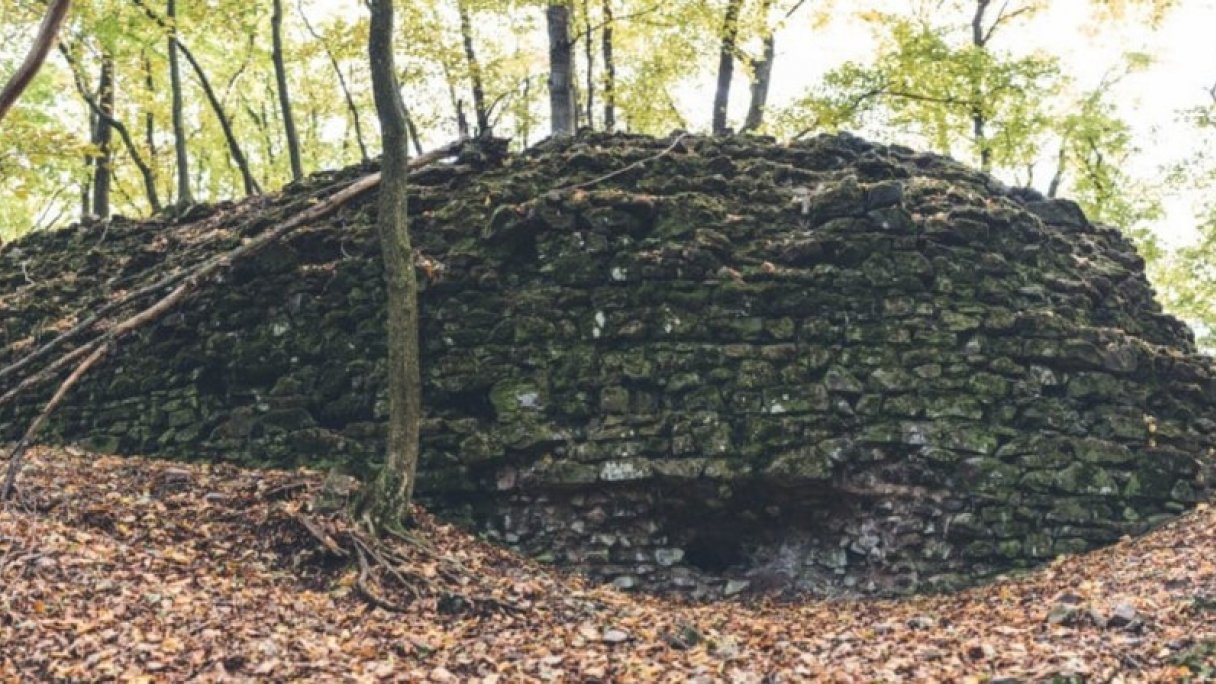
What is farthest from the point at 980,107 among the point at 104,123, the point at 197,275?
the point at 104,123

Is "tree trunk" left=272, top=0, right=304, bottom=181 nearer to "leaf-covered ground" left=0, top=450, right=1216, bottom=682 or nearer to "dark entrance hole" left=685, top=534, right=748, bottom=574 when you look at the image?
"leaf-covered ground" left=0, top=450, right=1216, bottom=682

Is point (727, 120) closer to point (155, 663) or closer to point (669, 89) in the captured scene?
point (669, 89)

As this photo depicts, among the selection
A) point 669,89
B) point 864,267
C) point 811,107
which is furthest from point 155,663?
point 669,89

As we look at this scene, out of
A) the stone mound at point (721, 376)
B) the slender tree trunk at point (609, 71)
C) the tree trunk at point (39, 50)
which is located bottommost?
the stone mound at point (721, 376)

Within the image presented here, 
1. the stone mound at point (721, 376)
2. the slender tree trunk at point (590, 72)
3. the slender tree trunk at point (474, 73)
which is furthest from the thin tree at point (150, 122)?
the stone mound at point (721, 376)

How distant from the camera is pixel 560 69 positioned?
44.4ft

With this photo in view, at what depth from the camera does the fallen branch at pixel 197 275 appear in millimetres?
7730

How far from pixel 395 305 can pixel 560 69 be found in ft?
24.2

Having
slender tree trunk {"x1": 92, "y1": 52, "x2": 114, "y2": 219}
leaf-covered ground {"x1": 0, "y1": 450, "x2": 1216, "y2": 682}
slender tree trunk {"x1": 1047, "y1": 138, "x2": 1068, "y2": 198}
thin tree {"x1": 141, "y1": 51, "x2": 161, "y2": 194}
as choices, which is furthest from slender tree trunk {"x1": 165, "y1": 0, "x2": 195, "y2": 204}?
slender tree trunk {"x1": 1047, "y1": 138, "x2": 1068, "y2": 198}

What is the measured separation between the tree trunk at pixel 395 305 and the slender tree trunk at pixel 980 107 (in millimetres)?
11892

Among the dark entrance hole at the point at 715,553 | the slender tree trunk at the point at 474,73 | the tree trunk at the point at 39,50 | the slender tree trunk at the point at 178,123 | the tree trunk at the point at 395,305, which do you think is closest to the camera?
the tree trunk at the point at 39,50

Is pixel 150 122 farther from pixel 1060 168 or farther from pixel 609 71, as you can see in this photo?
pixel 1060 168

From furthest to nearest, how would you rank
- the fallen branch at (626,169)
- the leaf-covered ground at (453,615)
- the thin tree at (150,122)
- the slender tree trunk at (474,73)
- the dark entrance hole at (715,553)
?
the slender tree trunk at (474,73) → the thin tree at (150,122) → the fallen branch at (626,169) → the dark entrance hole at (715,553) → the leaf-covered ground at (453,615)

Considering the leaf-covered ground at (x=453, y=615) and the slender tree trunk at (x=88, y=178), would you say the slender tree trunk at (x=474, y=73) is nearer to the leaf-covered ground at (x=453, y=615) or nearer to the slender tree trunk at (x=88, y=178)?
the slender tree trunk at (x=88, y=178)
